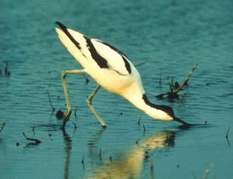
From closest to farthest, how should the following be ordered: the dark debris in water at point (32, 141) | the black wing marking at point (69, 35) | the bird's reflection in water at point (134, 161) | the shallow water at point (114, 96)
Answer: the bird's reflection in water at point (134, 161)
the shallow water at point (114, 96)
the dark debris in water at point (32, 141)
the black wing marking at point (69, 35)

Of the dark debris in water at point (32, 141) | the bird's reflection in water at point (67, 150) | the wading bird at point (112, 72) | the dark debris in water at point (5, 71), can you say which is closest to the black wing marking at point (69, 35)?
the wading bird at point (112, 72)

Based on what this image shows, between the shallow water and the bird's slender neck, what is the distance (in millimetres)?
199

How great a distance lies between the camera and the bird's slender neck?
1071cm

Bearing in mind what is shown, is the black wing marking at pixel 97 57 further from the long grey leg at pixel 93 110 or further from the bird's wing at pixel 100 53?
the long grey leg at pixel 93 110

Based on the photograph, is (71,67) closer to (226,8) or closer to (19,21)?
(19,21)

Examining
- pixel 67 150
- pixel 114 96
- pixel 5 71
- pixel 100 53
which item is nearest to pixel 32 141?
pixel 67 150

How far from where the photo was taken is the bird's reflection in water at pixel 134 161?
352 inches

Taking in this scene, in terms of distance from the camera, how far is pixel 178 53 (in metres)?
15.3

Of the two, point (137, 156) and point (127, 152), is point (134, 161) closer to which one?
point (137, 156)

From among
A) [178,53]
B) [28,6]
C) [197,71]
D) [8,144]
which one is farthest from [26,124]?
[28,6]

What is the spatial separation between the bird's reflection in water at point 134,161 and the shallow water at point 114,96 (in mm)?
30

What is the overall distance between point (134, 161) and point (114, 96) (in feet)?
10.2

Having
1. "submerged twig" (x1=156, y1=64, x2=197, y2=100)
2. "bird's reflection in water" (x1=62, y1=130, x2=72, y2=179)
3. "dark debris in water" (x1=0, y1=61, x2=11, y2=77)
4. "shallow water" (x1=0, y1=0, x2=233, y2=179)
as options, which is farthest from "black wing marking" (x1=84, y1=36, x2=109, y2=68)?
"dark debris in water" (x1=0, y1=61, x2=11, y2=77)

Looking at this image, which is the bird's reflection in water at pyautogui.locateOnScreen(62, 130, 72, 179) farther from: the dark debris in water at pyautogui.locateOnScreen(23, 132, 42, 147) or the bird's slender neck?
the bird's slender neck
